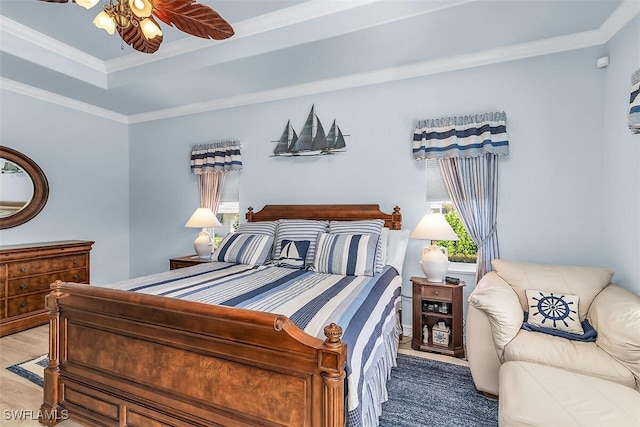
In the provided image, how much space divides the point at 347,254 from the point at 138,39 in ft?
7.09

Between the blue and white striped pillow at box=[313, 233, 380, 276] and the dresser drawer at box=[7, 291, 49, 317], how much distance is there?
10.00 ft

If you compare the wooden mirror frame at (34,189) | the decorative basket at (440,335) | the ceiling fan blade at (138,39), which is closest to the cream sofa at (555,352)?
the decorative basket at (440,335)

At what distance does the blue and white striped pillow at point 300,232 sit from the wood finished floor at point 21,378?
131 cm

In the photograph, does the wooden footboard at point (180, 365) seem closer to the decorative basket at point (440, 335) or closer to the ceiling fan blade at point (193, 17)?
the ceiling fan blade at point (193, 17)

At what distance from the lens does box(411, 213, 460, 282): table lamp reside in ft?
8.93

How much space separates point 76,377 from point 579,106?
4.23 m

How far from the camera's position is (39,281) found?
3463 millimetres

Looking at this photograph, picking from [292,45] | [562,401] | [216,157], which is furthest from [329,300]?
[216,157]

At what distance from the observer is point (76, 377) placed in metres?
1.81

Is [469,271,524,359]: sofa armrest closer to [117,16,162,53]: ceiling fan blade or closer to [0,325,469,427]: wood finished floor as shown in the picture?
[0,325,469,427]: wood finished floor

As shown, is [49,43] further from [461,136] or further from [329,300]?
[461,136]

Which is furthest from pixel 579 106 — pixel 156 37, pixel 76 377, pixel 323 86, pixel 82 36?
pixel 82 36

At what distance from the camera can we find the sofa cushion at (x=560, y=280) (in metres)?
2.16

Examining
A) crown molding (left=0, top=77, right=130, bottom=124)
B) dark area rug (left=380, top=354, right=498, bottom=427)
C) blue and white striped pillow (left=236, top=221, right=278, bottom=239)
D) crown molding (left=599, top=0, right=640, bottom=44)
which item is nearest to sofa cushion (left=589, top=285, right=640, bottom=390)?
dark area rug (left=380, top=354, right=498, bottom=427)
